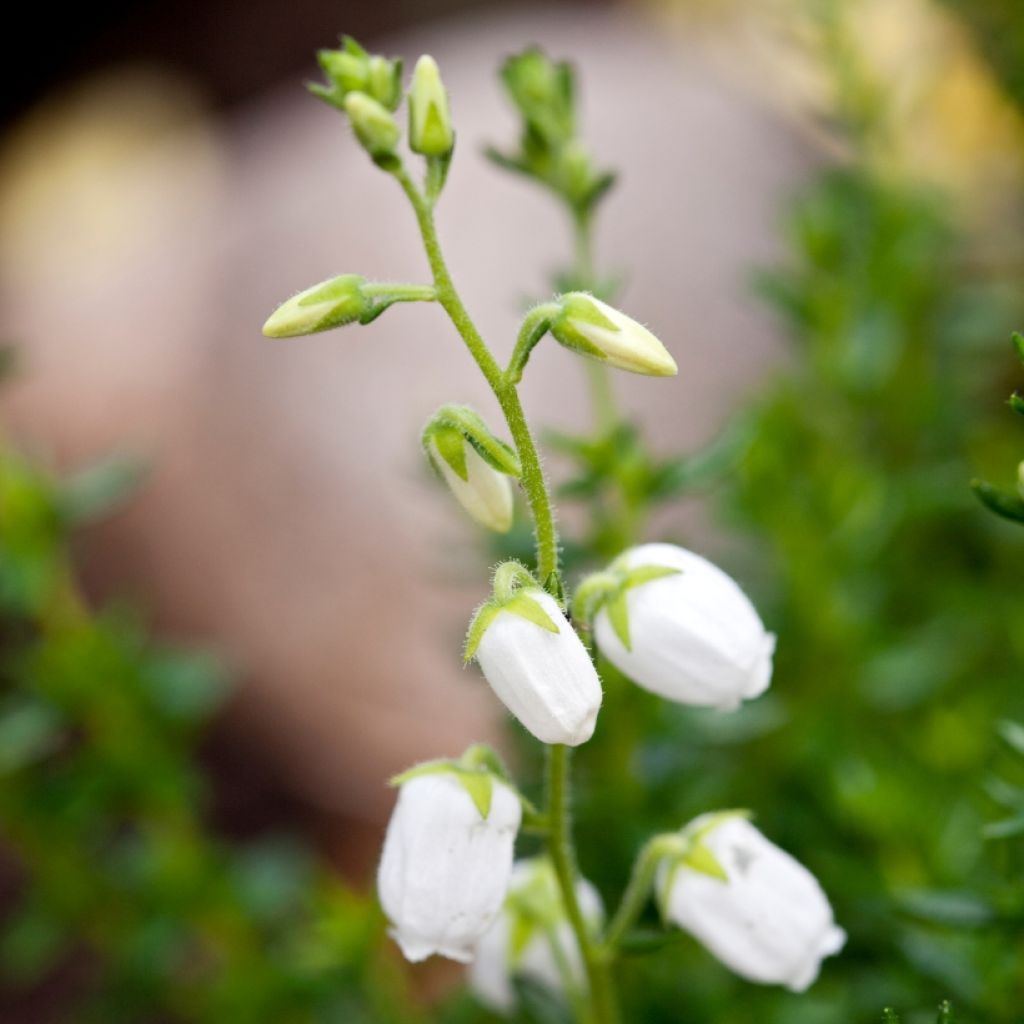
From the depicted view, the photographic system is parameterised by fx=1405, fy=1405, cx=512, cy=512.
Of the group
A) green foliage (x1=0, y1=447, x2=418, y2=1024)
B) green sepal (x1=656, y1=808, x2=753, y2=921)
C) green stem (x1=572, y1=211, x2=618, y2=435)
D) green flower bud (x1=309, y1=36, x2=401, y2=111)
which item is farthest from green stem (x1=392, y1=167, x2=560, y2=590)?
green foliage (x1=0, y1=447, x2=418, y2=1024)

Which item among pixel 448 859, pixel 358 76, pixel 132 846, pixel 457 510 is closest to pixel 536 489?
pixel 448 859

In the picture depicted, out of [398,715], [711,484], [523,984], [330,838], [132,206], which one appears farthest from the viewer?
[132,206]

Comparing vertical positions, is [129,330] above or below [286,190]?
below

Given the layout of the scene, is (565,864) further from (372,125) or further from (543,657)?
(372,125)

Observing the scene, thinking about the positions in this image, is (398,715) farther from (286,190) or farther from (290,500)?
→ (286,190)

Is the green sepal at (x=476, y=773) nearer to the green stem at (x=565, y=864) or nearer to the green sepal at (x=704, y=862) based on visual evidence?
the green stem at (x=565, y=864)

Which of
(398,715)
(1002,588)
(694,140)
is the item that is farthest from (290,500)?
(1002,588)

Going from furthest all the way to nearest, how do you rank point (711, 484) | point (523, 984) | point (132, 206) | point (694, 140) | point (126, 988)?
point (132, 206)
point (694, 140)
point (126, 988)
point (711, 484)
point (523, 984)

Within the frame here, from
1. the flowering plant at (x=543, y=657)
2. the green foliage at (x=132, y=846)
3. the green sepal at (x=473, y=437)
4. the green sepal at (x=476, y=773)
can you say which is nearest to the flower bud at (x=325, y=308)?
the flowering plant at (x=543, y=657)
